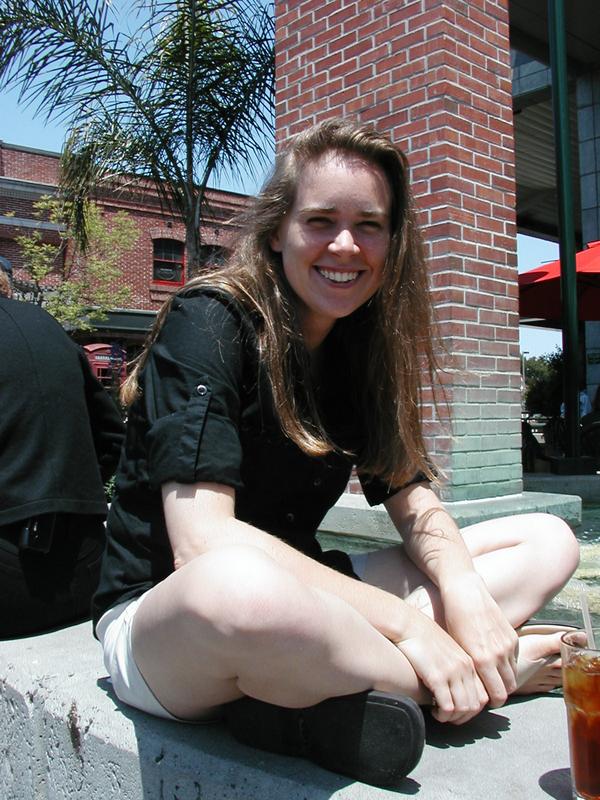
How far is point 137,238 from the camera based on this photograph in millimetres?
21672

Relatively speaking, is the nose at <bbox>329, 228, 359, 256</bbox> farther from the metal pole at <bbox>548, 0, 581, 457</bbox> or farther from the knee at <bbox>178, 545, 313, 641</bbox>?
the metal pole at <bbox>548, 0, 581, 457</bbox>

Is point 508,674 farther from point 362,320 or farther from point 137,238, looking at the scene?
point 137,238

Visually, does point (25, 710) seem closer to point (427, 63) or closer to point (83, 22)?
point (427, 63)

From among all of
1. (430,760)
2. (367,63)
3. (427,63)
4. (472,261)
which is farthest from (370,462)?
(367,63)

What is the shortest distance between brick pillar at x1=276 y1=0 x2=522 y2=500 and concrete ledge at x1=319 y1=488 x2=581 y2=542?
0.35ft

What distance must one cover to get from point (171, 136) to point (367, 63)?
9.12 ft

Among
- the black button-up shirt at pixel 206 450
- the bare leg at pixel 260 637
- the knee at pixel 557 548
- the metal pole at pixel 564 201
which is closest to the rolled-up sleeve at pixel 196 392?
the black button-up shirt at pixel 206 450

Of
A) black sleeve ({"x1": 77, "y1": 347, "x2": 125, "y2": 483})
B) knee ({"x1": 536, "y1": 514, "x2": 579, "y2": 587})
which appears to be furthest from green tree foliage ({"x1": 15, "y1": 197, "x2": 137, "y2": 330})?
knee ({"x1": 536, "y1": 514, "x2": 579, "y2": 587})

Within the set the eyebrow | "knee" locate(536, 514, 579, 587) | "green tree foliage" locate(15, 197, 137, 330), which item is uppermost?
"green tree foliage" locate(15, 197, 137, 330)

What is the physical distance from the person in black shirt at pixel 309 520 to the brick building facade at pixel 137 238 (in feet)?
59.0

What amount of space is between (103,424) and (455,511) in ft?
5.95

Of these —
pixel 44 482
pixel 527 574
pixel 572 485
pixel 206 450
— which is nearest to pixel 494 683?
pixel 527 574

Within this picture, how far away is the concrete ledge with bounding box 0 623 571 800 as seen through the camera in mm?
1267

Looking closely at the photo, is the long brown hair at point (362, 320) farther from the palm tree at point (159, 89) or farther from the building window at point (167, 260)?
the building window at point (167, 260)
